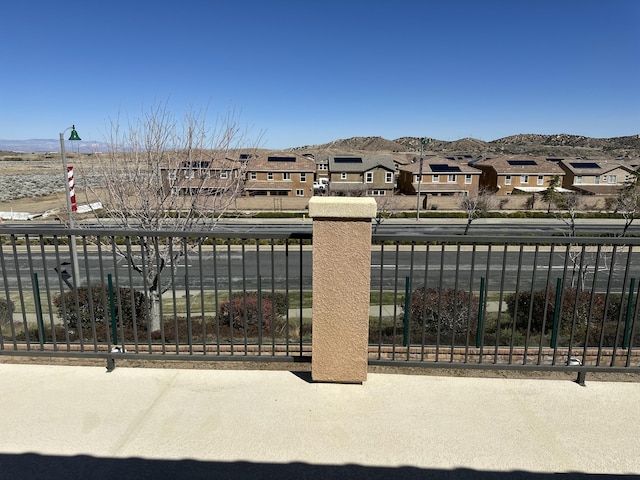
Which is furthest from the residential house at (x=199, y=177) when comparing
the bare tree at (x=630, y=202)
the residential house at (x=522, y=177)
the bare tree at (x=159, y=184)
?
the residential house at (x=522, y=177)

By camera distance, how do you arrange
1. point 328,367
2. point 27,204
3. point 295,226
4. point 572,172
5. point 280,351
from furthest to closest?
point 572,172, point 27,204, point 295,226, point 280,351, point 328,367

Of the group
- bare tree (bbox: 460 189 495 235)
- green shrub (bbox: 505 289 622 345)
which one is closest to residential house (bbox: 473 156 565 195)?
bare tree (bbox: 460 189 495 235)

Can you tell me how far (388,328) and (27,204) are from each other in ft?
175

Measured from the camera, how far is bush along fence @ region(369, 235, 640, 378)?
3531mm

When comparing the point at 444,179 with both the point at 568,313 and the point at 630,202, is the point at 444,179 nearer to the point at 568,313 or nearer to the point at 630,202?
the point at 630,202

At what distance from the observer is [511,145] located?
508 feet

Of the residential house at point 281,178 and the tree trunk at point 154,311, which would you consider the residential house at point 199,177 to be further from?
the residential house at point 281,178

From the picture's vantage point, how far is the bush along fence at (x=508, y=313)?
139 inches

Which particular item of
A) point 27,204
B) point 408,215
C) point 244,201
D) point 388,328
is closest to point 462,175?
point 408,215

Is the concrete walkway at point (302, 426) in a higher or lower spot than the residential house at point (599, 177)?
higher

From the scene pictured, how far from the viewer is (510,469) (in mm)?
2592

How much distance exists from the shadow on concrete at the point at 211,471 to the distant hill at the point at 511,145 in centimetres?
13261

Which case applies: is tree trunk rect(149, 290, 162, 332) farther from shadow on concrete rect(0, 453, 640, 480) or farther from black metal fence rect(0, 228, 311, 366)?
shadow on concrete rect(0, 453, 640, 480)

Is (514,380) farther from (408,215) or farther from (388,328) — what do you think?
(408,215)
